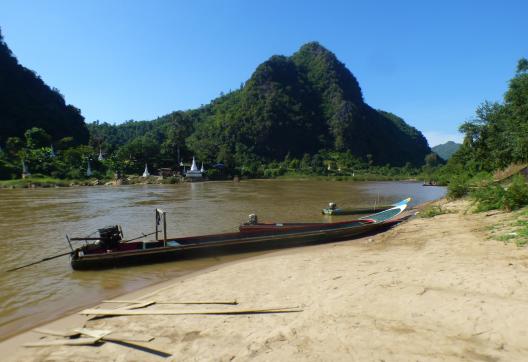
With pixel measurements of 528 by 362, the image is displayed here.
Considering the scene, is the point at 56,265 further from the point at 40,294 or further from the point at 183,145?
the point at 183,145

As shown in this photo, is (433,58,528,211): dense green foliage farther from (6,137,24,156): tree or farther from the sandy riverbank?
(6,137,24,156): tree

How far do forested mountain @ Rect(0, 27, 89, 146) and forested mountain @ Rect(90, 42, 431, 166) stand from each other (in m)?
23.7

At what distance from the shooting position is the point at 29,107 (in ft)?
296

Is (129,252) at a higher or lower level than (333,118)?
lower

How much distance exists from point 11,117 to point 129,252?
3732 inches

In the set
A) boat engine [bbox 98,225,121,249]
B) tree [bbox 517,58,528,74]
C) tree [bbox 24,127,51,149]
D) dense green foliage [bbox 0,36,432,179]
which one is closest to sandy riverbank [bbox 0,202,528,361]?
boat engine [bbox 98,225,121,249]

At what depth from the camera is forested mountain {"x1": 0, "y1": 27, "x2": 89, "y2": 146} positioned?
84312 mm

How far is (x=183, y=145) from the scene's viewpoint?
322 ft

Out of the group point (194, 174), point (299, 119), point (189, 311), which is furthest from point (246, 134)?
point (189, 311)

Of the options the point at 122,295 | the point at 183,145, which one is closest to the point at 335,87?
the point at 183,145

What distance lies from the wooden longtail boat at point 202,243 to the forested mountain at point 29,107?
8425 centimetres

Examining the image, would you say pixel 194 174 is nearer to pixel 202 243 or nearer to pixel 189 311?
pixel 202 243

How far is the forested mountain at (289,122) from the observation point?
142 metres

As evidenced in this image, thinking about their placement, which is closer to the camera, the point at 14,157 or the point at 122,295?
the point at 122,295
